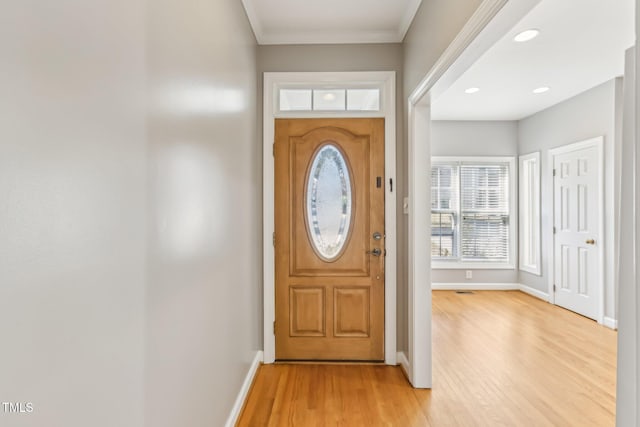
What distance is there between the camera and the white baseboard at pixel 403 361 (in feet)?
9.25

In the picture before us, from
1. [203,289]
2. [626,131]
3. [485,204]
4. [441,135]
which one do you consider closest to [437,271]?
[485,204]

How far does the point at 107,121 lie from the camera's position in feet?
2.94

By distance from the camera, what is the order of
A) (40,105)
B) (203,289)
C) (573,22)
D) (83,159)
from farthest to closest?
(573,22) < (203,289) < (83,159) < (40,105)

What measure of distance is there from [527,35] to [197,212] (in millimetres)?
3176

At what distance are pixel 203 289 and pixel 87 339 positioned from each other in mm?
843

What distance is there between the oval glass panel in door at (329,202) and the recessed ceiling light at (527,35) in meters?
1.86

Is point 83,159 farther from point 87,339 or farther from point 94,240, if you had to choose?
point 87,339

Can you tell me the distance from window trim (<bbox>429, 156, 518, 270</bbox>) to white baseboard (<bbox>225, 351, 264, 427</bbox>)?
12.7 ft

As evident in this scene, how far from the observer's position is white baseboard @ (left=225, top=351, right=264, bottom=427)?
2.11 metres

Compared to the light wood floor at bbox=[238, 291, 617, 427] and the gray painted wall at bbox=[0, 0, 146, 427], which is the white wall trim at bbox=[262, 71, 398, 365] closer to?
the light wood floor at bbox=[238, 291, 617, 427]

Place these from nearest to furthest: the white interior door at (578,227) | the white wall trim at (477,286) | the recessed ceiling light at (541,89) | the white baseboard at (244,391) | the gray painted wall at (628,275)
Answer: the gray painted wall at (628,275) → the white baseboard at (244,391) → the white interior door at (578,227) → the recessed ceiling light at (541,89) → the white wall trim at (477,286)

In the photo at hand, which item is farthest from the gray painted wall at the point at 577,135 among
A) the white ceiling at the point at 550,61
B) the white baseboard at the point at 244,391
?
the white baseboard at the point at 244,391

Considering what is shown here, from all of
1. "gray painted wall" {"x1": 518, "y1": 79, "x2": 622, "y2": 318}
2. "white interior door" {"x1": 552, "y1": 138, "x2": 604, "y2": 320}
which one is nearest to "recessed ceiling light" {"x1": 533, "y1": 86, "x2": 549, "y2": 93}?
"gray painted wall" {"x1": 518, "y1": 79, "x2": 622, "y2": 318}

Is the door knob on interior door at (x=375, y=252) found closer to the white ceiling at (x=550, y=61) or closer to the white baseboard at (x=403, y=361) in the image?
the white baseboard at (x=403, y=361)
